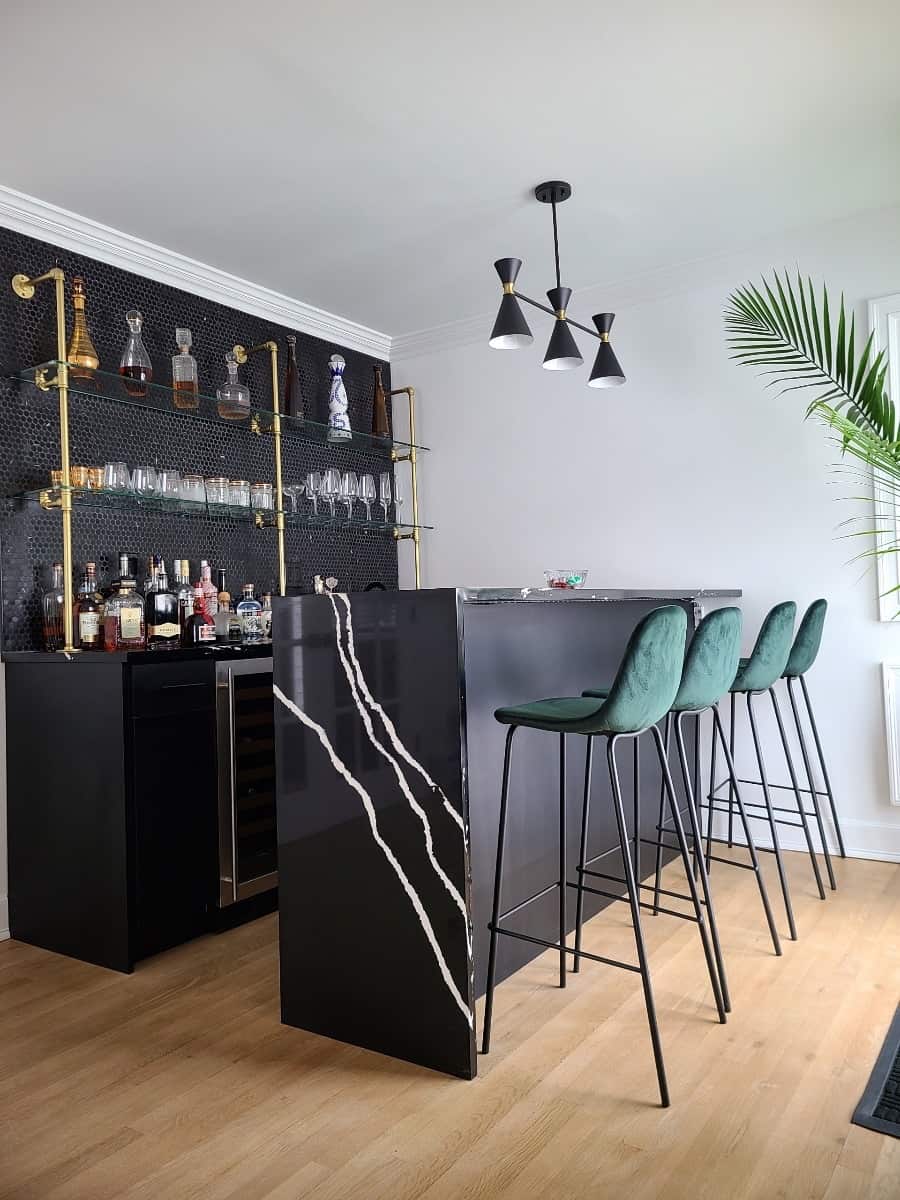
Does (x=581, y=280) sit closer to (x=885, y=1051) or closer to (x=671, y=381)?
(x=671, y=381)

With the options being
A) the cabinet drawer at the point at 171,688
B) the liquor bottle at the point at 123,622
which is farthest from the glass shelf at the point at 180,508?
the cabinet drawer at the point at 171,688

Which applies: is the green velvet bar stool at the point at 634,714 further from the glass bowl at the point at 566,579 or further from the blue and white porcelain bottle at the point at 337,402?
the blue and white porcelain bottle at the point at 337,402

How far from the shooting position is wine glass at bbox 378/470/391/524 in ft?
15.7

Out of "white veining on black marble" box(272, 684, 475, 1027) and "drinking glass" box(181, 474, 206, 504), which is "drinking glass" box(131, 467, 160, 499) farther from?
"white veining on black marble" box(272, 684, 475, 1027)

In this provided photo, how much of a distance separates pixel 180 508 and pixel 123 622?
599 millimetres

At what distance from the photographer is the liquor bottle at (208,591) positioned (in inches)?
145

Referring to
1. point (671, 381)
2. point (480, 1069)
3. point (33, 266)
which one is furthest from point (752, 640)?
point (33, 266)

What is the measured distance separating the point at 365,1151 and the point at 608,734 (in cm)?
98

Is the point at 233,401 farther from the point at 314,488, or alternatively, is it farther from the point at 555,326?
the point at 555,326

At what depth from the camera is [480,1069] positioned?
205 centimetres

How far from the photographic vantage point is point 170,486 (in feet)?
11.4

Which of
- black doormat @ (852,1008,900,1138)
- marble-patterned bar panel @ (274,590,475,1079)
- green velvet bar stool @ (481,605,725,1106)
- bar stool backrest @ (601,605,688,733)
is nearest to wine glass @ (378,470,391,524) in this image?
marble-patterned bar panel @ (274,590,475,1079)

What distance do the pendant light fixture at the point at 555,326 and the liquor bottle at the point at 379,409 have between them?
5.16 feet

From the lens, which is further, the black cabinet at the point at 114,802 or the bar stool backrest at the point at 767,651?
the bar stool backrest at the point at 767,651
